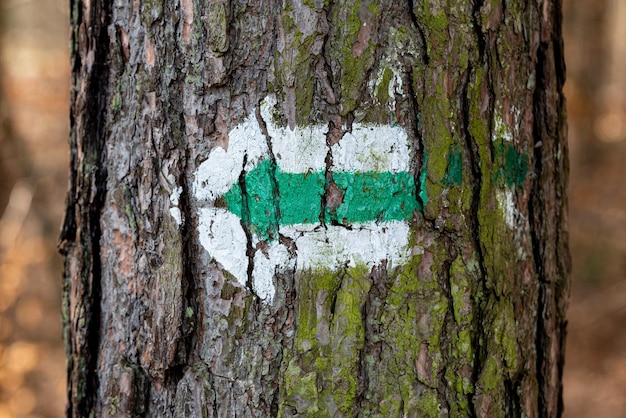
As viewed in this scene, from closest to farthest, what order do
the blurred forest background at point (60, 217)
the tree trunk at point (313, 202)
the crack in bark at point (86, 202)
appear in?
the tree trunk at point (313, 202), the crack in bark at point (86, 202), the blurred forest background at point (60, 217)

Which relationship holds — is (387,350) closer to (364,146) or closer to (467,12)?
(364,146)

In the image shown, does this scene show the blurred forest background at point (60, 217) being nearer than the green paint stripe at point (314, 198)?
No

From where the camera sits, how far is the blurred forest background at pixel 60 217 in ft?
15.2

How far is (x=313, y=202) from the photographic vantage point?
1.03m

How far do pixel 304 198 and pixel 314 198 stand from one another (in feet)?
0.05

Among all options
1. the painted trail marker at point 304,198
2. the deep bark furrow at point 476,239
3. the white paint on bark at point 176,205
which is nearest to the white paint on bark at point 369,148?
the painted trail marker at point 304,198

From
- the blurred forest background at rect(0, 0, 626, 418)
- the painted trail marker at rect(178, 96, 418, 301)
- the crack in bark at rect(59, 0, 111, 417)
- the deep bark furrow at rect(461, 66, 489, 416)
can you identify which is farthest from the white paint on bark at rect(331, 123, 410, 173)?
the blurred forest background at rect(0, 0, 626, 418)

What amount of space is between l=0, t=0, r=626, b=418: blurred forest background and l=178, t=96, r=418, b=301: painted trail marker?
12.6ft

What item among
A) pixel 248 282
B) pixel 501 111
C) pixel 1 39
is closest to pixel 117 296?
pixel 248 282

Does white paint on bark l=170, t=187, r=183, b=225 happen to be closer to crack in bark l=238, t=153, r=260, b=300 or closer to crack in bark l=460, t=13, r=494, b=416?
crack in bark l=238, t=153, r=260, b=300

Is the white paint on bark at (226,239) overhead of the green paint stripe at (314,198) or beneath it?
beneath

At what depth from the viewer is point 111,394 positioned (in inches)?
46.3

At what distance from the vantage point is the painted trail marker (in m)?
1.03

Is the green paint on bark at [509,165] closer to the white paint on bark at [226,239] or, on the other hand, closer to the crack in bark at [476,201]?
the crack in bark at [476,201]
